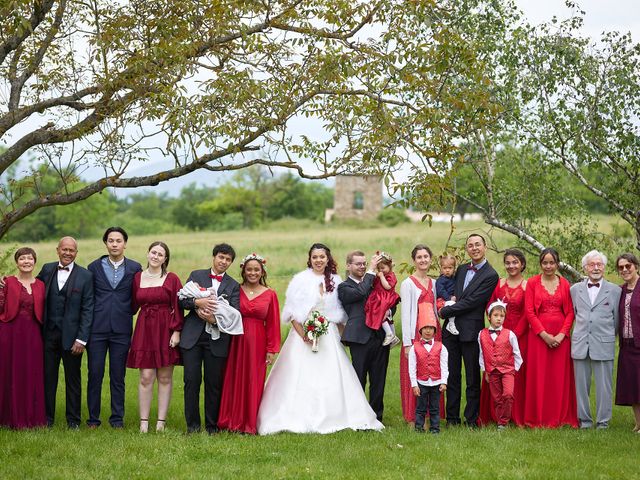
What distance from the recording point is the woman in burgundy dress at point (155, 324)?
9242 millimetres

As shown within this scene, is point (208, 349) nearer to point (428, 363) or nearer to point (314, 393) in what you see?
point (314, 393)

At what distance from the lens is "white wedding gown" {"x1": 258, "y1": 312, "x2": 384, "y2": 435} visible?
936 cm

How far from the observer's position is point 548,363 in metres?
9.71

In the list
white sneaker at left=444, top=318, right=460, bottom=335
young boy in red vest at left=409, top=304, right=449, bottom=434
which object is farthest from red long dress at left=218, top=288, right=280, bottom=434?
white sneaker at left=444, top=318, right=460, bottom=335

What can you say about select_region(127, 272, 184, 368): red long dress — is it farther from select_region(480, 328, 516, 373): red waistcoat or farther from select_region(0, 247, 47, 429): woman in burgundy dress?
select_region(480, 328, 516, 373): red waistcoat

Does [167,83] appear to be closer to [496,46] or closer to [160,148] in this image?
[160,148]

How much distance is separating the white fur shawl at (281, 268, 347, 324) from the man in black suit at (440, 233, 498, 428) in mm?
1190

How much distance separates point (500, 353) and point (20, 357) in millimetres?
5073

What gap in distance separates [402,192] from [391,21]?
2057 mm

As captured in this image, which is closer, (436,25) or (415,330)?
(415,330)

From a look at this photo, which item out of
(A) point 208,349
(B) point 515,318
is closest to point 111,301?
(A) point 208,349

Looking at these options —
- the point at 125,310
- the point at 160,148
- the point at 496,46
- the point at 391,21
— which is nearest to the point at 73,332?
the point at 125,310

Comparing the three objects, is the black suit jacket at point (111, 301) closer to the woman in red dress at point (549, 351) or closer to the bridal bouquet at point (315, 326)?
the bridal bouquet at point (315, 326)

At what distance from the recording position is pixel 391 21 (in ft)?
33.5
